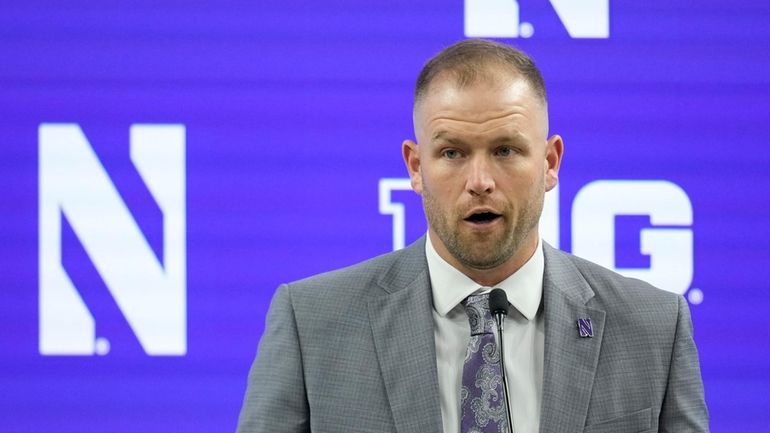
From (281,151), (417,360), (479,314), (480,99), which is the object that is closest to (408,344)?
(417,360)

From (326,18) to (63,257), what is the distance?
113 cm

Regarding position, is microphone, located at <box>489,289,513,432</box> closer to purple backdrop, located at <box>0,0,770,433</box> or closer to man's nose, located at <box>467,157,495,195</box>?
man's nose, located at <box>467,157,495,195</box>

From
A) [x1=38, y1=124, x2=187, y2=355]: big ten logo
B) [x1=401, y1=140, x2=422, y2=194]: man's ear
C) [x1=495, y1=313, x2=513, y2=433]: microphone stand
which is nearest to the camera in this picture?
[x1=495, y1=313, x2=513, y2=433]: microphone stand

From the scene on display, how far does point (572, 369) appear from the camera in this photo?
2053 mm

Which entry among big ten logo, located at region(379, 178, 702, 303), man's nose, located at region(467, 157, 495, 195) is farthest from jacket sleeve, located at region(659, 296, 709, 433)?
big ten logo, located at region(379, 178, 702, 303)

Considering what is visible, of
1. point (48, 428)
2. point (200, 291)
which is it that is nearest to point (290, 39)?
point (200, 291)

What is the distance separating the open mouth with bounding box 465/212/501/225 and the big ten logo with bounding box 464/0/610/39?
1.42 metres

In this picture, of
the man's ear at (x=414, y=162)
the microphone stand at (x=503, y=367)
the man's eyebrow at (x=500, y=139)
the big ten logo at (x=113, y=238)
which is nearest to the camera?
the microphone stand at (x=503, y=367)

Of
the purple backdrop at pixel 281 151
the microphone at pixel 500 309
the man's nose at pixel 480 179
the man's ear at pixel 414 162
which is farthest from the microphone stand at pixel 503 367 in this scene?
the purple backdrop at pixel 281 151

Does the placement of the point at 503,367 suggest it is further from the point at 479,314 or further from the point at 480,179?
the point at 480,179

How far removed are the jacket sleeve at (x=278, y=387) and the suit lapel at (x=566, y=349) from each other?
1.56 feet

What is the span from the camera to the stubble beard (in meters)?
2.04

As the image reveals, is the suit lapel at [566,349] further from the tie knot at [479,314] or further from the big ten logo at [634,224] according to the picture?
the big ten logo at [634,224]

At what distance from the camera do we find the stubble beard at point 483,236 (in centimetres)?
204
